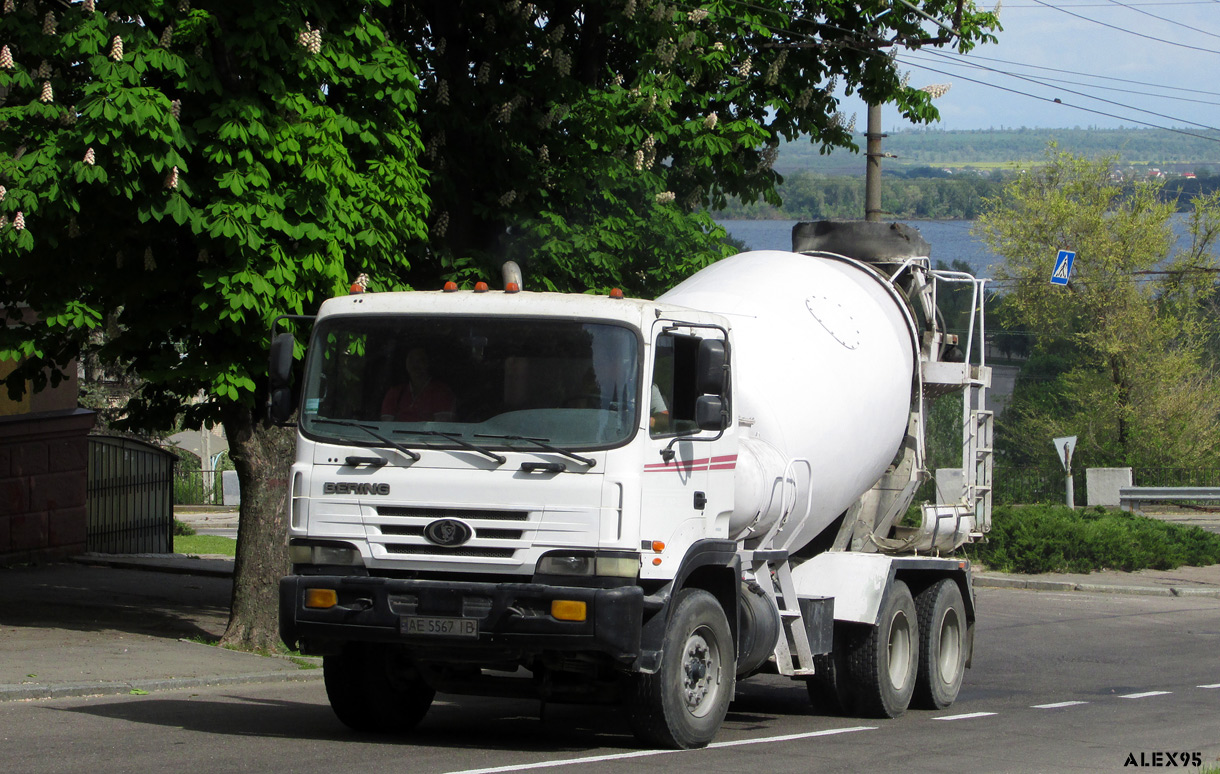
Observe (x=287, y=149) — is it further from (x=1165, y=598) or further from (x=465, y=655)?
(x=1165, y=598)

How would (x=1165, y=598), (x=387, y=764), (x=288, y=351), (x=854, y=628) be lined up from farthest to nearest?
(x=1165, y=598), (x=854, y=628), (x=288, y=351), (x=387, y=764)

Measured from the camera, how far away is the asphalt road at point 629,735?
26.8ft

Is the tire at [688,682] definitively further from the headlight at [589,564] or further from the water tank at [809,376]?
the water tank at [809,376]

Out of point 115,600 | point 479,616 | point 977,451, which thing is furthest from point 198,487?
point 479,616

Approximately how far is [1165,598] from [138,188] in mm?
15965

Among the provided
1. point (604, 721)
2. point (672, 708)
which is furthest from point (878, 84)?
point (672, 708)

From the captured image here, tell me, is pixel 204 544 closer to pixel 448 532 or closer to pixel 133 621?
pixel 133 621

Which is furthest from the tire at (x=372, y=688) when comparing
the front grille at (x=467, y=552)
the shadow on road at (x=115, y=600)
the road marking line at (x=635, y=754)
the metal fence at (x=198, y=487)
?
the metal fence at (x=198, y=487)

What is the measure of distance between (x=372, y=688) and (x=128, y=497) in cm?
1467

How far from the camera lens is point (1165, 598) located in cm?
2153

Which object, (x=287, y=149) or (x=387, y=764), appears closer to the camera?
(x=387, y=764)

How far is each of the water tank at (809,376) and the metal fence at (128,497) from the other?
13.2m

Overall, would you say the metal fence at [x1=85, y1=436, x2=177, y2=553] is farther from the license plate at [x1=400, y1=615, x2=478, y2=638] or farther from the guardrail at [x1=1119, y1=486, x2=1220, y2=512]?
the guardrail at [x1=1119, y1=486, x2=1220, y2=512]

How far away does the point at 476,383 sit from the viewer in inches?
328
